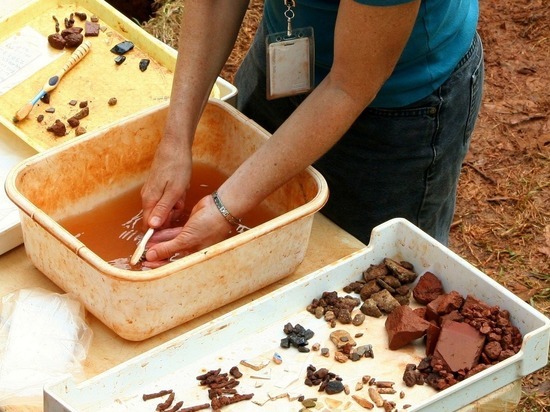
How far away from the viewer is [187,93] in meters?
1.71

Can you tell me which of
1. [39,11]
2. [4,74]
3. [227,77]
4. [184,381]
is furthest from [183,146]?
[227,77]

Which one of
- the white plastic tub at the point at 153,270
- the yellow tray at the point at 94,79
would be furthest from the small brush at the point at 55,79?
the white plastic tub at the point at 153,270

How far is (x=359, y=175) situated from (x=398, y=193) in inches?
3.1

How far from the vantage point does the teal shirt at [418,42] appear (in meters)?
1.59

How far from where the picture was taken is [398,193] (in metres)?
1.81

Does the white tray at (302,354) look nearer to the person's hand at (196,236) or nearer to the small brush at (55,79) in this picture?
the person's hand at (196,236)

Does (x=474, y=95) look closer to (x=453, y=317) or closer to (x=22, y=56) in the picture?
(x=453, y=317)

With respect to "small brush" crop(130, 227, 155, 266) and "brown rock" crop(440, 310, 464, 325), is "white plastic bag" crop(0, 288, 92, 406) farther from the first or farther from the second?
"brown rock" crop(440, 310, 464, 325)

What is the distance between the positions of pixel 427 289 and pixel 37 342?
594 mm

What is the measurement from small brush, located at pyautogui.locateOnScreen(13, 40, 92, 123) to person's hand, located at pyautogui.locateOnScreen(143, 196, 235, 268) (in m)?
0.60

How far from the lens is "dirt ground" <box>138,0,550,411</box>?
281 cm

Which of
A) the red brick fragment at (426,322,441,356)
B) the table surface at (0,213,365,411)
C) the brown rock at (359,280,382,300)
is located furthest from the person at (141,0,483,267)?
the red brick fragment at (426,322,441,356)

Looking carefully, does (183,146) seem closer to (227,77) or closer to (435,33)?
(435,33)

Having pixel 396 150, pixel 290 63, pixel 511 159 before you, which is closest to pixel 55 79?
pixel 290 63
